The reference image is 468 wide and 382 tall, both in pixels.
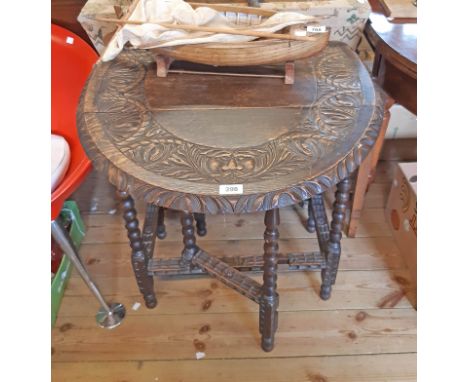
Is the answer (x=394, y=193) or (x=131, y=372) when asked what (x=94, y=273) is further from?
(x=394, y=193)

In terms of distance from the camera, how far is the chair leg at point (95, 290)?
1.17 metres

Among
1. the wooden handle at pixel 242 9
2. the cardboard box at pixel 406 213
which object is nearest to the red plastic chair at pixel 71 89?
the wooden handle at pixel 242 9

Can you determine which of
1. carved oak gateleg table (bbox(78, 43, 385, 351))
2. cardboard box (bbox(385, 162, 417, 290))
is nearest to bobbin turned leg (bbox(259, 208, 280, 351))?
carved oak gateleg table (bbox(78, 43, 385, 351))

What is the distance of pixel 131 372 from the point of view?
1.22m

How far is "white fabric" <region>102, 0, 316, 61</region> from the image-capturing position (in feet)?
3.06

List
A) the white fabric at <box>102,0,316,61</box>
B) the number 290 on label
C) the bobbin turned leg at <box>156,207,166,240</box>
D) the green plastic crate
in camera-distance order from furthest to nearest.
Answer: the bobbin turned leg at <box>156,207,166,240</box> → the green plastic crate → the white fabric at <box>102,0,316,61</box> → the number 290 on label

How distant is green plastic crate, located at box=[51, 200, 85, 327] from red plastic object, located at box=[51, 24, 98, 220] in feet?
0.95

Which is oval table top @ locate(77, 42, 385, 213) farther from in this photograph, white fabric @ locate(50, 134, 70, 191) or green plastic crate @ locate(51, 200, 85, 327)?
green plastic crate @ locate(51, 200, 85, 327)

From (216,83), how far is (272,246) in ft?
1.32

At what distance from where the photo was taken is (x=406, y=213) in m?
1.44

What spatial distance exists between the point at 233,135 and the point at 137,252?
506mm

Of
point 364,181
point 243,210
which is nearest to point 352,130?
point 243,210

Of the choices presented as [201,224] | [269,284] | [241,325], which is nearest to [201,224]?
[201,224]

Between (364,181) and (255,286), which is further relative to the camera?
(364,181)
